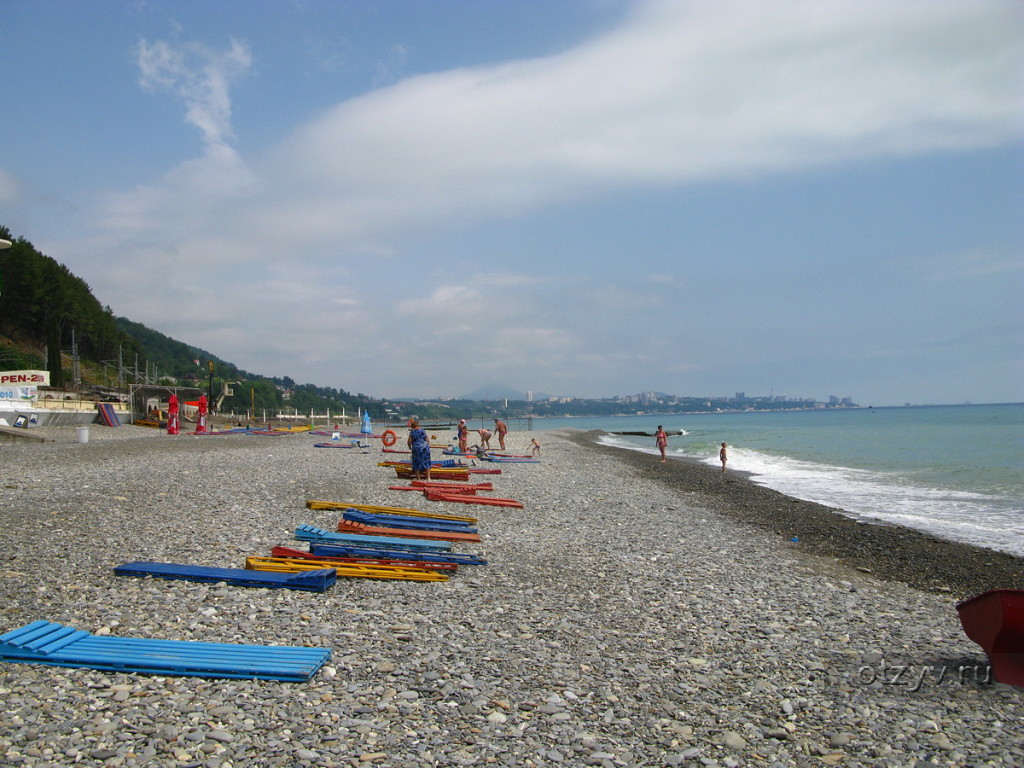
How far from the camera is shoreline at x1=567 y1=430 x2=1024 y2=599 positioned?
10.9 meters

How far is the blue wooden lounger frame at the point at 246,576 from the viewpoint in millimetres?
7680

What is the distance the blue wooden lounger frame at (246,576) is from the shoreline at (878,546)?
336 inches

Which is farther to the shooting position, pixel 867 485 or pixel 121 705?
pixel 867 485

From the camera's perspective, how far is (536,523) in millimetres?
13547

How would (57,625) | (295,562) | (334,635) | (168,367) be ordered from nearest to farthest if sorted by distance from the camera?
(57,625) < (334,635) < (295,562) < (168,367)

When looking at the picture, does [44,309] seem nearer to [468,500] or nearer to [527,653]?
[468,500]

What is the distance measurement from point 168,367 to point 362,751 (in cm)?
13978

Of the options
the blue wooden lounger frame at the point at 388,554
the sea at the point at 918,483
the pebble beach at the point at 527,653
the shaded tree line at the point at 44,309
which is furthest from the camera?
the shaded tree line at the point at 44,309

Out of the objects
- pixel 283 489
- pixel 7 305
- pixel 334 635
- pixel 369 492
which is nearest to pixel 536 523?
pixel 369 492

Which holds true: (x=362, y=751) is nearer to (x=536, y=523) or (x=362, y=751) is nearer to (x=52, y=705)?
(x=52, y=705)

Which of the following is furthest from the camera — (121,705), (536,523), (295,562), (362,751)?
(536,523)

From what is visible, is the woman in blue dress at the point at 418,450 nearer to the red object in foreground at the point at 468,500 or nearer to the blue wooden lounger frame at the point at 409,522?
the red object in foreground at the point at 468,500

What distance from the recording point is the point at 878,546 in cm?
1328

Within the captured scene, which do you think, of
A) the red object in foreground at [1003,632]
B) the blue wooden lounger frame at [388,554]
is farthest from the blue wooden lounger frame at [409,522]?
the red object in foreground at [1003,632]
